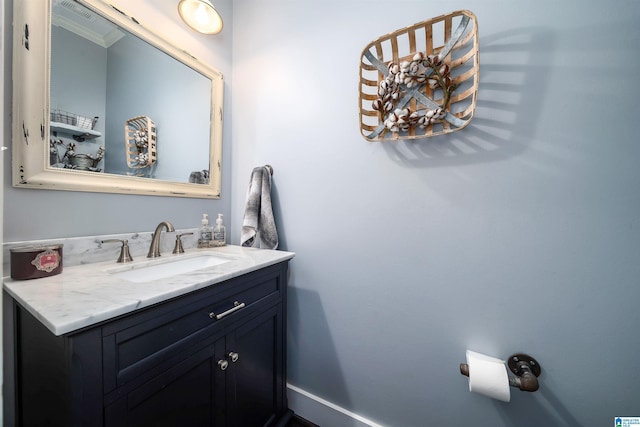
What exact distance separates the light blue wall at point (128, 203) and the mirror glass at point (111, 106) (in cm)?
4

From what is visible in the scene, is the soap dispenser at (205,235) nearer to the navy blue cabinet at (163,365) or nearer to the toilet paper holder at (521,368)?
the navy blue cabinet at (163,365)

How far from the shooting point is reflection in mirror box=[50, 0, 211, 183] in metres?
0.82

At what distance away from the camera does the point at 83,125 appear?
2.86 feet

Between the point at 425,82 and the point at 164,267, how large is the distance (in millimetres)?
1322

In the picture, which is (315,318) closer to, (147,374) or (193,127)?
(147,374)

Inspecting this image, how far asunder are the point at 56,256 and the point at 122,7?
1.04 metres

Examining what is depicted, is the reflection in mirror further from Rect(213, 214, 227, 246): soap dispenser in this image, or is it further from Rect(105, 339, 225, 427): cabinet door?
Rect(105, 339, 225, 427): cabinet door

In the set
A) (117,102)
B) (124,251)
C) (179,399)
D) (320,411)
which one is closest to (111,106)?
(117,102)

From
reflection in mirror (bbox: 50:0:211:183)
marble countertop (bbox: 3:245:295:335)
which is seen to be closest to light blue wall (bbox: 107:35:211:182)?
reflection in mirror (bbox: 50:0:211:183)

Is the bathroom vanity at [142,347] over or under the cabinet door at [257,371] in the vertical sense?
over

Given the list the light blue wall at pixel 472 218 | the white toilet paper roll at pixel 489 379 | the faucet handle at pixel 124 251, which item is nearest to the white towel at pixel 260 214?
the light blue wall at pixel 472 218

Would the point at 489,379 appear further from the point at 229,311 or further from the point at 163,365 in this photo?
the point at 163,365

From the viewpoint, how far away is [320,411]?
1.14 metres

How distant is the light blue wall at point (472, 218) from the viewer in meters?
0.68
